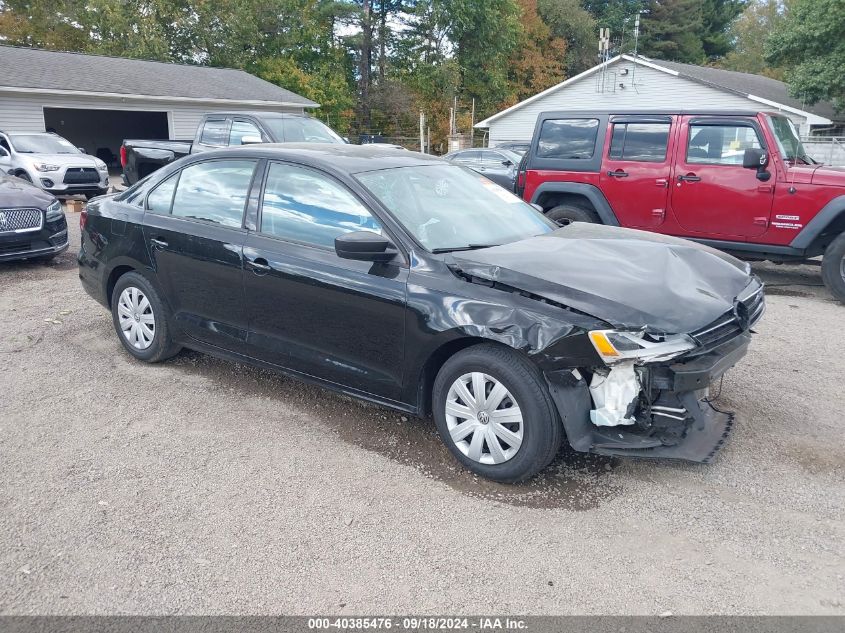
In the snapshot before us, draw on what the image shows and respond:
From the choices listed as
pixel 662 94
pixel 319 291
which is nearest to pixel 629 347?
pixel 319 291

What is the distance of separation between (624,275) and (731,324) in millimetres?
614

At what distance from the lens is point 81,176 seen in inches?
617

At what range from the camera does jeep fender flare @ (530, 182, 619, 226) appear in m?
8.46

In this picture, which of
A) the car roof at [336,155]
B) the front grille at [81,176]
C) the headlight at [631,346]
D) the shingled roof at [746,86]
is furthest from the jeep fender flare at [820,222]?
the shingled roof at [746,86]

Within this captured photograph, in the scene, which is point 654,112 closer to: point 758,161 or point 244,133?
point 758,161

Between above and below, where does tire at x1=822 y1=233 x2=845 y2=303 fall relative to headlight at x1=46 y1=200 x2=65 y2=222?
below

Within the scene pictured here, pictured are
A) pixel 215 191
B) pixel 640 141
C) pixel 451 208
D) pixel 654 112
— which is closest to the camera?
pixel 451 208

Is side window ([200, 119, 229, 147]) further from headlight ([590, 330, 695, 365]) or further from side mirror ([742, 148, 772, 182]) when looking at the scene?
headlight ([590, 330, 695, 365])

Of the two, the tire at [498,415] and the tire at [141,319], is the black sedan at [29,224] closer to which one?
the tire at [141,319]

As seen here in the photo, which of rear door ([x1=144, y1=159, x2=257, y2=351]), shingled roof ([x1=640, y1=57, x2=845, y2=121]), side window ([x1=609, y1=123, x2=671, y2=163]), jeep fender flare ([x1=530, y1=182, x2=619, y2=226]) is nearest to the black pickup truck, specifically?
A: jeep fender flare ([x1=530, y1=182, x2=619, y2=226])

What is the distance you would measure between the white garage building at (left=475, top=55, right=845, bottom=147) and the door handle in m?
23.4

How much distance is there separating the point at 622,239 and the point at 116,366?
384 cm

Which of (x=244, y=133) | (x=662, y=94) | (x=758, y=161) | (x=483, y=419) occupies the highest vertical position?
(x=662, y=94)

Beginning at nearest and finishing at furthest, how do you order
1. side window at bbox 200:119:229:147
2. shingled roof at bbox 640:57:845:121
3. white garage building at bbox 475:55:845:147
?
side window at bbox 200:119:229:147, white garage building at bbox 475:55:845:147, shingled roof at bbox 640:57:845:121
